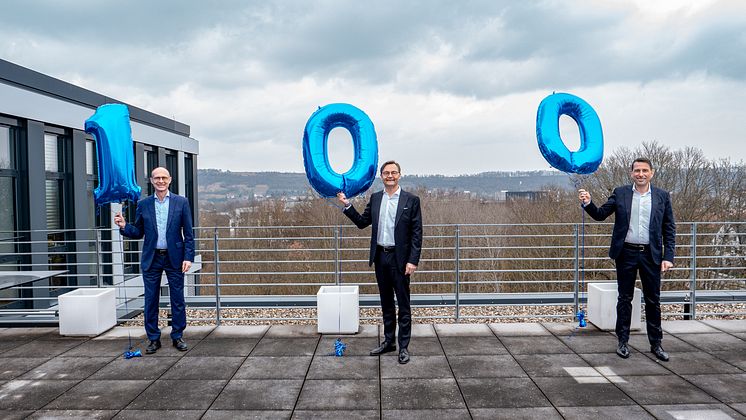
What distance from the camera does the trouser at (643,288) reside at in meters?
4.39

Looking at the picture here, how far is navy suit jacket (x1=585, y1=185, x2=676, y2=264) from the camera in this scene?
171 inches

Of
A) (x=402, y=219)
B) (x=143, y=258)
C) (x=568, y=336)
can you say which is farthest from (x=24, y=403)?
(x=568, y=336)

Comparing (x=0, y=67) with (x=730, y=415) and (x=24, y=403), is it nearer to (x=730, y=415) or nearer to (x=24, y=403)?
(x=24, y=403)

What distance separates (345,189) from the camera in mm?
4848

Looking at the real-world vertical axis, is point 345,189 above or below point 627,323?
above

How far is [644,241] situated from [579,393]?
1.65 meters

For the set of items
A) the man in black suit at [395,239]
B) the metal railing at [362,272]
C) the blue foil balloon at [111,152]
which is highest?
the blue foil balloon at [111,152]

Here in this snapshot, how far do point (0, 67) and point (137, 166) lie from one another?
523 cm

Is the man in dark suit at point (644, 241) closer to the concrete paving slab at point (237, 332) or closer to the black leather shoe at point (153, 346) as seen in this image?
the concrete paving slab at point (237, 332)

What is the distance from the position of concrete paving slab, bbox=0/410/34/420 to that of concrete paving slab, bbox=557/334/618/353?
452 cm

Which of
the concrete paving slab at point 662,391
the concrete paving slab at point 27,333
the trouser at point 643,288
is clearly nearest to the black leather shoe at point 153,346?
the concrete paving slab at point 27,333

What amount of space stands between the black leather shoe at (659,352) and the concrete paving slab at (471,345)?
4.39 feet

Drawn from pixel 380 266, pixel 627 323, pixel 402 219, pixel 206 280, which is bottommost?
pixel 206 280

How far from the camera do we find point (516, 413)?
3.28 metres
